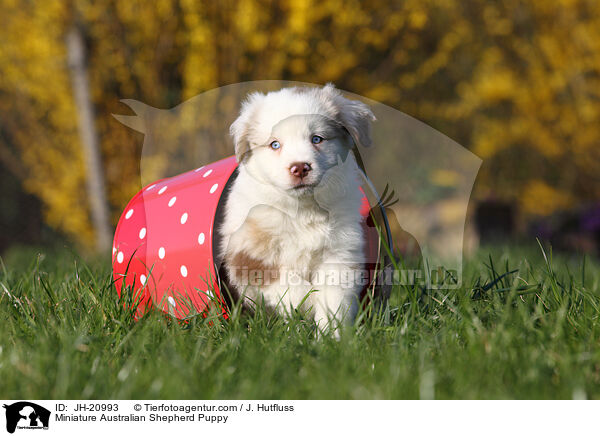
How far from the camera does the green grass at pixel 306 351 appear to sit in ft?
5.41

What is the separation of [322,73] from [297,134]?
3.26 metres

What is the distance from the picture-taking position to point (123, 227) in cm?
302

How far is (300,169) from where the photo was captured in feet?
7.48

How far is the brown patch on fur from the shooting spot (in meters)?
2.38

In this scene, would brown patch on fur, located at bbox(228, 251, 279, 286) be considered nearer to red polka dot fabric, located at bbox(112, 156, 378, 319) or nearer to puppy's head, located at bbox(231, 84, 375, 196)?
red polka dot fabric, located at bbox(112, 156, 378, 319)

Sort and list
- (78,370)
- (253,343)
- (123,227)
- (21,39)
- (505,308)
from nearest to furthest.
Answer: (78,370), (253,343), (505,308), (123,227), (21,39)
